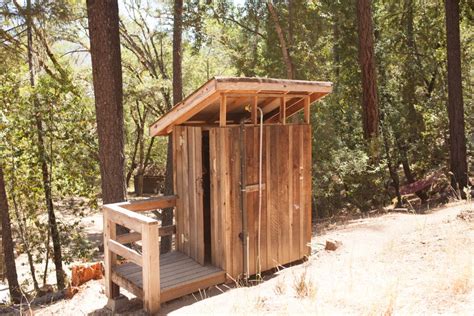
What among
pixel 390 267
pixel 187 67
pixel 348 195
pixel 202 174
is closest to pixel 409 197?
pixel 348 195

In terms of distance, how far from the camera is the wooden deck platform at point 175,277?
5.16m

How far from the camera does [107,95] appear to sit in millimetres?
7027

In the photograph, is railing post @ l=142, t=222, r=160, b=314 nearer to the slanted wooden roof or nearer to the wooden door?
the wooden door

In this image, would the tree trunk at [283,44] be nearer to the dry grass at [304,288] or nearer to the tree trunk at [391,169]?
the tree trunk at [391,169]

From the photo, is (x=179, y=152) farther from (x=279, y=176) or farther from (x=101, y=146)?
(x=101, y=146)

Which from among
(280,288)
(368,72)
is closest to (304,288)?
(280,288)

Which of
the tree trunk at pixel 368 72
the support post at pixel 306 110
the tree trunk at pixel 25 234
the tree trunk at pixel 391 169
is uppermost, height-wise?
the tree trunk at pixel 368 72

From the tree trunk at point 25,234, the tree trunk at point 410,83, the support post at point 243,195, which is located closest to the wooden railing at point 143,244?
the support post at point 243,195

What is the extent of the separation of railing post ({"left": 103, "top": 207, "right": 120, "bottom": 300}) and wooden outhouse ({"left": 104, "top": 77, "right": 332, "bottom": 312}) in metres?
0.01

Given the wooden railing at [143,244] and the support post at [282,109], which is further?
the support post at [282,109]

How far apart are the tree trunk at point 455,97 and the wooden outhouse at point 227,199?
664 cm

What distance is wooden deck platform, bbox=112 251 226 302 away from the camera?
16.9 ft

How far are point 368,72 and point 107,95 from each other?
26.4 ft

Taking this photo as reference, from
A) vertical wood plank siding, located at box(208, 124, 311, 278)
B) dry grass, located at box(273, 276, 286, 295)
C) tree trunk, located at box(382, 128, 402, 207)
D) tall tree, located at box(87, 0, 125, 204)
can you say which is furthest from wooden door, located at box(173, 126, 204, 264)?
tree trunk, located at box(382, 128, 402, 207)
